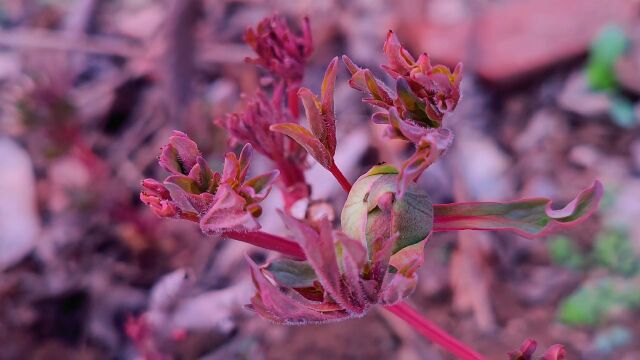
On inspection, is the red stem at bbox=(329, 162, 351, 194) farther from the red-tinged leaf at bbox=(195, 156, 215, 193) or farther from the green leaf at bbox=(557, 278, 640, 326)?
the green leaf at bbox=(557, 278, 640, 326)

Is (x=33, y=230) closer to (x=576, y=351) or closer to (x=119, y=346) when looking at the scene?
(x=119, y=346)

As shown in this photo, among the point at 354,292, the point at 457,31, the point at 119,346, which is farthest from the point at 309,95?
the point at 457,31

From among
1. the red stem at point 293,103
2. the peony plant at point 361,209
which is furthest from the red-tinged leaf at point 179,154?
the red stem at point 293,103

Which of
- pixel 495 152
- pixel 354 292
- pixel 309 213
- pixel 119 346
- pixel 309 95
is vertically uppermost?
pixel 309 95

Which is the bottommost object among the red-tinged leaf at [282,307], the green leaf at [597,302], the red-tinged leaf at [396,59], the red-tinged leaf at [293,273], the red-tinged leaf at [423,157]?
the green leaf at [597,302]

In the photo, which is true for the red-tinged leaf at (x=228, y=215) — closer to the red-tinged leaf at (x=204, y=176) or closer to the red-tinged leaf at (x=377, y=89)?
the red-tinged leaf at (x=204, y=176)

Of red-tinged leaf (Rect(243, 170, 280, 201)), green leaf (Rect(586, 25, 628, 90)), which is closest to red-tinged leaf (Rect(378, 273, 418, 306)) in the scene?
red-tinged leaf (Rect(243, 170, 280, 201))
